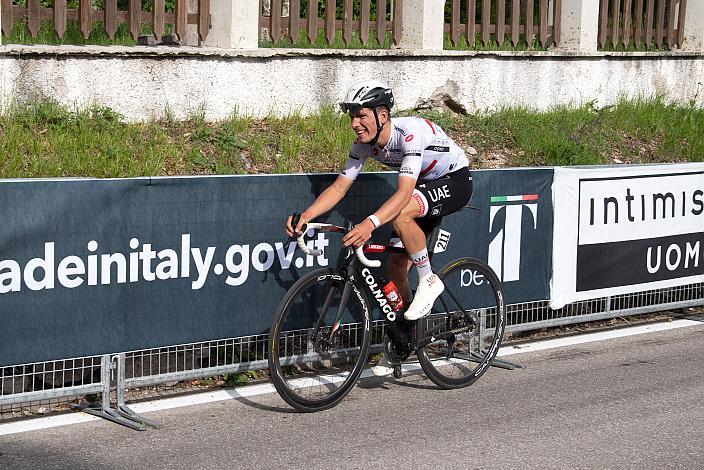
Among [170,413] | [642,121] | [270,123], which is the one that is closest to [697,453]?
[170,413]

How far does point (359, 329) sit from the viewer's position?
7434 mm

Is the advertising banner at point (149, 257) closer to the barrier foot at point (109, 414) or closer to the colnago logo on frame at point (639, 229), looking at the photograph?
the barrier foot at point (109, 414)

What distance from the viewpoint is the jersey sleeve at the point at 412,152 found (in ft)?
23.5

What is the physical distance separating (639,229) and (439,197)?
2.98 metres

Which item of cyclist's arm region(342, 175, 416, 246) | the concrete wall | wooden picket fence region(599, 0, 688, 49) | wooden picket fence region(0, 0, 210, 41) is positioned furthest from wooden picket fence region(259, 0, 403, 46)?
cyclist's arm region(342, 175, 416, 246)

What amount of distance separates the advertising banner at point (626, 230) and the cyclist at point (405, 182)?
5.99 feet

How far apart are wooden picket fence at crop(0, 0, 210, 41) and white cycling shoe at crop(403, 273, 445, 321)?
5.48m

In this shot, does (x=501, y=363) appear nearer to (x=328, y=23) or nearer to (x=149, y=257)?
(x=149, y=257)

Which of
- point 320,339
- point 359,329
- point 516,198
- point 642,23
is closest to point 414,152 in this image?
point 359,329

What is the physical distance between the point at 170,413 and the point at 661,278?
16.2 ft

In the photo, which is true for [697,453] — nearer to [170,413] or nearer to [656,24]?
[170,413]

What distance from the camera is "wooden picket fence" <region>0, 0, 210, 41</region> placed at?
36.4ft

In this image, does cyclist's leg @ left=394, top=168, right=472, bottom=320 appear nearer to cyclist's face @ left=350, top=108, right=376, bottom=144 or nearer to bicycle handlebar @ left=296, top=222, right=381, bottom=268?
bicycle handlebar @ left=296, top=222, right=381, bottom=268

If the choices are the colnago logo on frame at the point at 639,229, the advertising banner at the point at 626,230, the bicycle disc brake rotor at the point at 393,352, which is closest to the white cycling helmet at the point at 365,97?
the bicycle disc brake rotor at the point at 393,352
